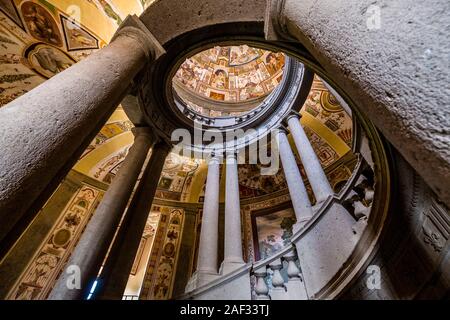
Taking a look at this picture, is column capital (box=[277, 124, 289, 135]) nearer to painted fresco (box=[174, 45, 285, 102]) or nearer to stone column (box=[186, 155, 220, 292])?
stone column (box=[186, 155, 220, 292])

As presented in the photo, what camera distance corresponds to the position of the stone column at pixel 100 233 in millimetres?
2977

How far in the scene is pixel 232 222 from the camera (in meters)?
5.89

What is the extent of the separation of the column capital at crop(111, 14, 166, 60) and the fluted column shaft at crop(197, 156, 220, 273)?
424cm

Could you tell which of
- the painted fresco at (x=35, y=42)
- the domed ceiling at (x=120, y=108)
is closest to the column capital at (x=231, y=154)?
the domed ceiling at (x=120, y=108)

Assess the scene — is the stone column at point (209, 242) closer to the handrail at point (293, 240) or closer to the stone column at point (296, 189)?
the handrail at point (293, 240)

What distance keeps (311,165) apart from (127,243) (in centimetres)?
418

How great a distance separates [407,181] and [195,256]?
30.6 ft

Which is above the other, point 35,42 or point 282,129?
point 35,42

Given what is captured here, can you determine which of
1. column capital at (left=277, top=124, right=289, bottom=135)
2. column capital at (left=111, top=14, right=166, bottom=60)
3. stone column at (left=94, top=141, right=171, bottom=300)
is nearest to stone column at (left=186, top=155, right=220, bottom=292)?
stone column at (left=94, top=141, right=171, bottom=300)

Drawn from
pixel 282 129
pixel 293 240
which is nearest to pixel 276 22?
pixel 293 240

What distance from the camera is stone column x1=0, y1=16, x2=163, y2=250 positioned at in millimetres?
1145

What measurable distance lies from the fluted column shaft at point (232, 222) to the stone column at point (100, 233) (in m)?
2.57

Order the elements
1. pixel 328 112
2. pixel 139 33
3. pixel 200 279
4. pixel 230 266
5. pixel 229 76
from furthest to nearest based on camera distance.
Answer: pixel 229 76
pixel 328 112
pixel 230 266
pixel 200 279
pixel 139 33

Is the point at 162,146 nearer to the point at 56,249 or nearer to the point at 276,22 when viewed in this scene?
the point at 276,22
